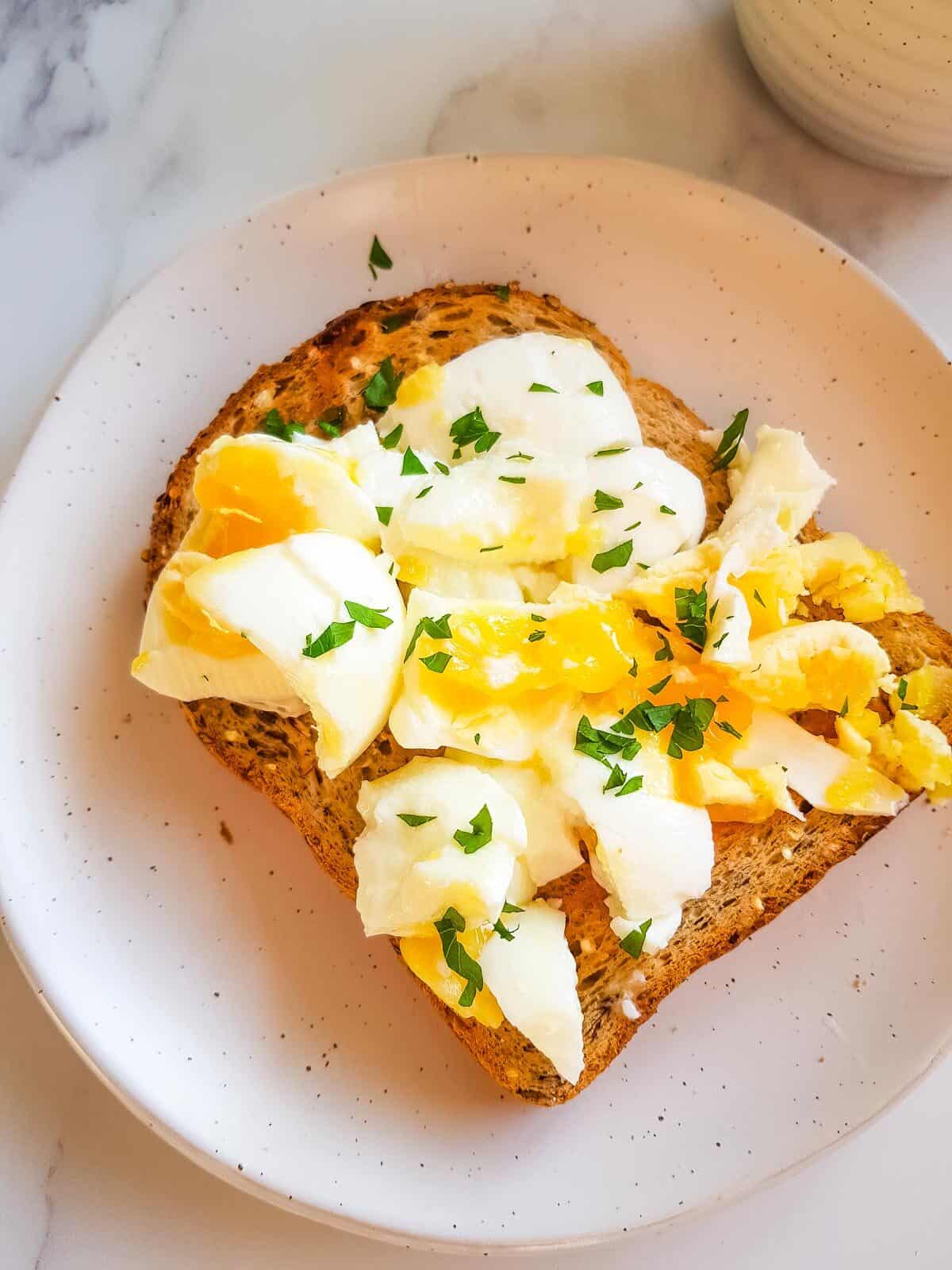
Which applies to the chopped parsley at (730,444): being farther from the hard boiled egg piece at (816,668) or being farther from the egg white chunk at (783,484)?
the hard boiled egg piece at (816,668)

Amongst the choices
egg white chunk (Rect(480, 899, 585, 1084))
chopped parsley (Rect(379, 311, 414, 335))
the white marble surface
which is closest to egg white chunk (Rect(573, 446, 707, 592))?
chopped parsley (Rect(379, 311, 414, 335))

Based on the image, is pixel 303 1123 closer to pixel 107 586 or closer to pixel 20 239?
pixel 107 586

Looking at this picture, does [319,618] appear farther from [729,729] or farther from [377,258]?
[377,258]

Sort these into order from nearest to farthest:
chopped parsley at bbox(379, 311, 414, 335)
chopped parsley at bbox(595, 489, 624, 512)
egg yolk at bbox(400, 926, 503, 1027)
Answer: egg yolk at bbox(400, 926, 503, 1027) → chopped parsley at bbox(595, 489, 624, 512) → chopped parsley at bbox(379, 311, 414, 335)

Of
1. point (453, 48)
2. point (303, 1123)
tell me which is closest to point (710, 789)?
point (303, 1123)

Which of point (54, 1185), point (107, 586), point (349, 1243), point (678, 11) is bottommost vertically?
point (54, 1185)

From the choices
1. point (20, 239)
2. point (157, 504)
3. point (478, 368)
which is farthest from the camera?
point (20, 239)

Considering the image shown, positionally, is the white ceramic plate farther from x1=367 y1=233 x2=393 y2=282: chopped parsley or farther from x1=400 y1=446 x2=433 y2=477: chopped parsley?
Answer: x1=400 y1=446 x2=433 y2=477: chopped parsley

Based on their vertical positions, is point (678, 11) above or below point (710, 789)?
above
